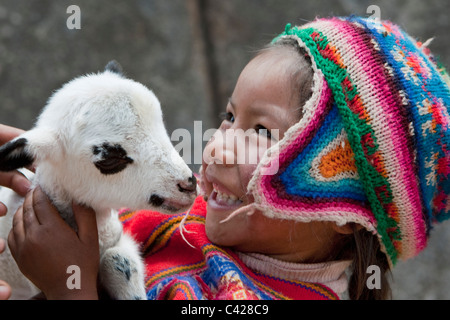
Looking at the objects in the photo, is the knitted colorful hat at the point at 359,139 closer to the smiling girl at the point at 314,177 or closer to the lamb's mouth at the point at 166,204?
the smiling girl at the point at 314,177

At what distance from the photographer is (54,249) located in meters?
1.32

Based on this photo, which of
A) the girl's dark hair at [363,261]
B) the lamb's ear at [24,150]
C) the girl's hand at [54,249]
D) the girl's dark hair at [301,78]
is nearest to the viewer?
the lamb's ear at [24,150]

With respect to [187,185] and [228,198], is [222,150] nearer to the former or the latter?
[228,198]

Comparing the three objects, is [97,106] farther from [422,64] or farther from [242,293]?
[422,64]

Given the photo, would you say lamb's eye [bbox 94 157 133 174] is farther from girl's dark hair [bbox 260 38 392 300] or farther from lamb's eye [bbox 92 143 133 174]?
girl's dark hair [bbox 260 38 392 300]

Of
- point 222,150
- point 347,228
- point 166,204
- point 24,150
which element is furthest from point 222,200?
point 24,150

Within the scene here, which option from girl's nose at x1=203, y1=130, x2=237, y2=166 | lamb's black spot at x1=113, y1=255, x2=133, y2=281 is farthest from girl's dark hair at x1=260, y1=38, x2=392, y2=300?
lamb's black spot at x1=113, y1=255, x2=133, y2=281

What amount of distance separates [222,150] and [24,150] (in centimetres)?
54

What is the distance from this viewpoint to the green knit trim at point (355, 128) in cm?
137

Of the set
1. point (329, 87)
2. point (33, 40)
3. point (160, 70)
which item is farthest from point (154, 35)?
point (329, 87)

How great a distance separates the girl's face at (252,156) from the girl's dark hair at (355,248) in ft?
0.09

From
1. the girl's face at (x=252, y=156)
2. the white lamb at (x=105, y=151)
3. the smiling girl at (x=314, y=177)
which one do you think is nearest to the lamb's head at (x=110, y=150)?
the white lamb at (x=105, y=151)

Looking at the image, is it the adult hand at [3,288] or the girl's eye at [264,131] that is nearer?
the adult hand at [3,288]

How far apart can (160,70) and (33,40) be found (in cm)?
79
